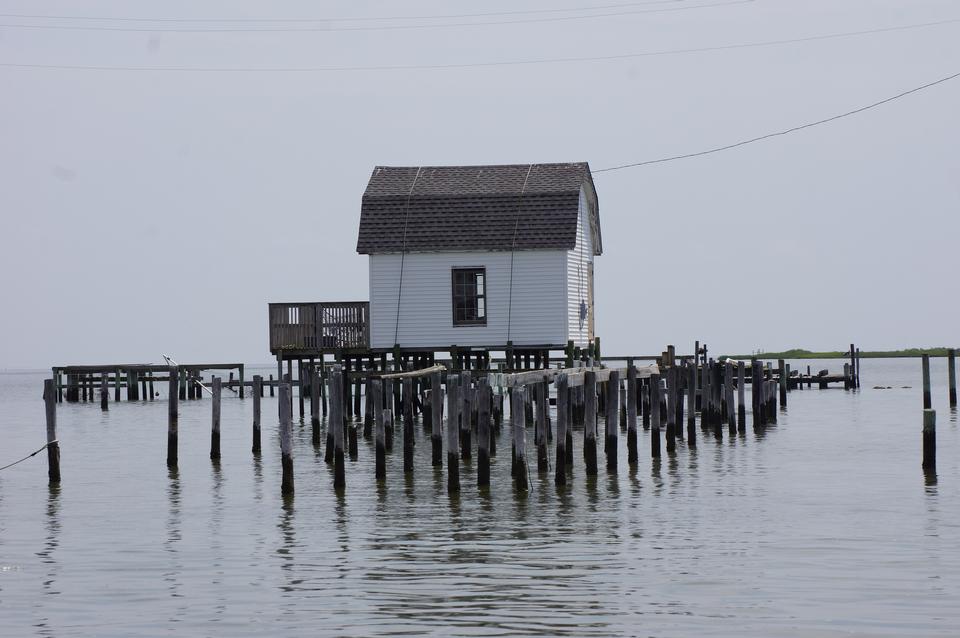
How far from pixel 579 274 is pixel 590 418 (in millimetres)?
19287

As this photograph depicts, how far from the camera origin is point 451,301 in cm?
4284

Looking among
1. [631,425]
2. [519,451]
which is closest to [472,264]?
[631,425]

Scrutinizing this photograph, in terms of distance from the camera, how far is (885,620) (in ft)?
46.3

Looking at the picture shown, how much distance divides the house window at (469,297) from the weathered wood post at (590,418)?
16011mm

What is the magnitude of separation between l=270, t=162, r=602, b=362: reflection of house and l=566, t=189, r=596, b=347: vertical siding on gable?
2.8 inches

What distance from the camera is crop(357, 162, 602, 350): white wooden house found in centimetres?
4234

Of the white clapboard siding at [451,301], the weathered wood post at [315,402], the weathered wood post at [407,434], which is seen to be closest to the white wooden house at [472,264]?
the white clapboard siding at [451,301]

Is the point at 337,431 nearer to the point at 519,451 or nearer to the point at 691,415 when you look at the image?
the point at 519,451

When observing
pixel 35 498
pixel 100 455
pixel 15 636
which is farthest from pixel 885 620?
pixel 100 455

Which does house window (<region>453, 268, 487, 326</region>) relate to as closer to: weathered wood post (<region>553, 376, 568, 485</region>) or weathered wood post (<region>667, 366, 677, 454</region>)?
weathered wood post (<region>667, 366, 677, 454</region>)

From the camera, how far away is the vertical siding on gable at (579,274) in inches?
1697

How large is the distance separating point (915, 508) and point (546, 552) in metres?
7.72

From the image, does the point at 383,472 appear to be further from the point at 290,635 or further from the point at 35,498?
the point at 290,635

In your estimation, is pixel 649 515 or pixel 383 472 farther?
pixel 383 472
